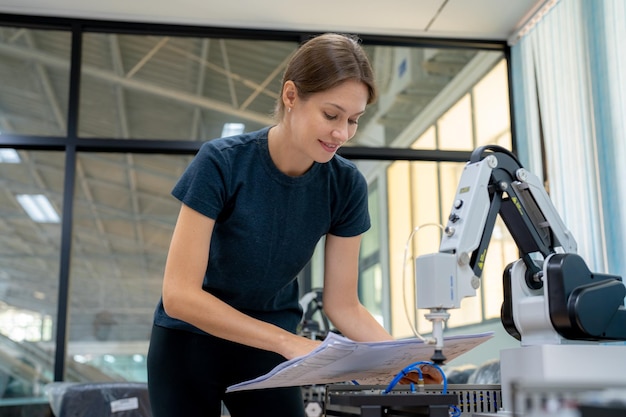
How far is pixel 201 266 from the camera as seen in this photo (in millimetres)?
1259

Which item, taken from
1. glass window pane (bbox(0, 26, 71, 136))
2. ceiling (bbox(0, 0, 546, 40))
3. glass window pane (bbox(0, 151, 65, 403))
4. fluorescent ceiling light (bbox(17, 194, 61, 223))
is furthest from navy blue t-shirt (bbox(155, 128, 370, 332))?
fluorescent ceiling light (bbox(17, 194, 61, 223))

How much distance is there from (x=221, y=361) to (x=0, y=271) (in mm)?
3376

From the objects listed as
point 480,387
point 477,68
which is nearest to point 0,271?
point 477,68

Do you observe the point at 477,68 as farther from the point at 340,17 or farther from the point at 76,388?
the point at 76,388

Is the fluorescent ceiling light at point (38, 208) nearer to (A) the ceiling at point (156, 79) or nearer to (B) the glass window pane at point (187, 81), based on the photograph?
(A) the ceiling at point (156, 79)

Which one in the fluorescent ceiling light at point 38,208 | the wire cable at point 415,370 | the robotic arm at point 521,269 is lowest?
the wire cable at point 415,370

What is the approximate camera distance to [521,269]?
131 cm

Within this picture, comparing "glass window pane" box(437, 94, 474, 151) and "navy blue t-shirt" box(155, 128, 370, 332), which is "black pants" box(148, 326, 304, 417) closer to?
"navy blue t-shirt" box(155, 128, 370, 332)

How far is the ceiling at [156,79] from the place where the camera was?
4180 millimetres

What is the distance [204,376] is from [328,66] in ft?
1.99

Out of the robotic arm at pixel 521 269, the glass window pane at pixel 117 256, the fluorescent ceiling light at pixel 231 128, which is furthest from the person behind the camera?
the glass window pane at pixel 117 256

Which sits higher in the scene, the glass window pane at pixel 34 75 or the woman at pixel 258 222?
the glass window pane at pixel 34 75

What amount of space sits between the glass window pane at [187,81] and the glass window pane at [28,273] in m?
0.53


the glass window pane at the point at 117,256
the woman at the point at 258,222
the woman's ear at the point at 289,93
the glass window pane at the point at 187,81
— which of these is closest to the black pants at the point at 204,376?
the woman at the point at 258,222
